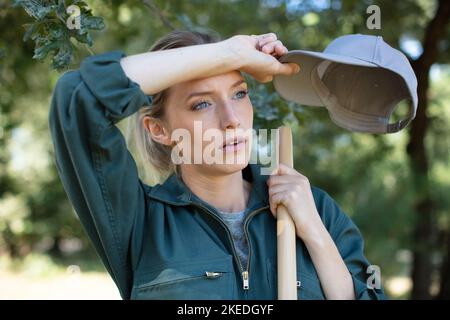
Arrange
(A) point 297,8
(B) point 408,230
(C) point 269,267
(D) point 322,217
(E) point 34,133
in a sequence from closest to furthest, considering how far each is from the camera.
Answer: (C) point 269,267 < (D) point 322,217 < (A) point 297,8 < (B) point 408,230 < (E) point 34,133

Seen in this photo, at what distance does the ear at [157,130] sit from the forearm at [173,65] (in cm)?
33

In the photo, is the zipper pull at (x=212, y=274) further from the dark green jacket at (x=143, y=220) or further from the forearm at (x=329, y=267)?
the forearm at (x=329, y=267)

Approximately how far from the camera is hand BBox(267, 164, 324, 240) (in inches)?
84.5

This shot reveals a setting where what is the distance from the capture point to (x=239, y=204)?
231cm

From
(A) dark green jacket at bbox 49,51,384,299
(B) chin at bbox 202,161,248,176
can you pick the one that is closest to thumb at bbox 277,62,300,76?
(B) chin at bbox 202,161,248,176

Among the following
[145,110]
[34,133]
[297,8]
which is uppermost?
[34,133]

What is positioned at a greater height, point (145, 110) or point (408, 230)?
point (408, 230)

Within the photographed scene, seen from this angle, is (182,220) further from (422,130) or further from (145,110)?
(422,130)

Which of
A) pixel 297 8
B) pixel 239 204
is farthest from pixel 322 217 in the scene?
pixel 297 8

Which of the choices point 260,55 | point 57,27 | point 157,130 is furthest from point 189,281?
point 57,27

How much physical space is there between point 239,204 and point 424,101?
4.14 metres

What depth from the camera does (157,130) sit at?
2.37 meters

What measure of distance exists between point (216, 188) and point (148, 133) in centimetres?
39

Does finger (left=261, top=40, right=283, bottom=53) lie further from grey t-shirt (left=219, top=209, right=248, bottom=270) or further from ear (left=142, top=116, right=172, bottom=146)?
grey t-shirt (left=219, top=209, right=248, bottom=270)
